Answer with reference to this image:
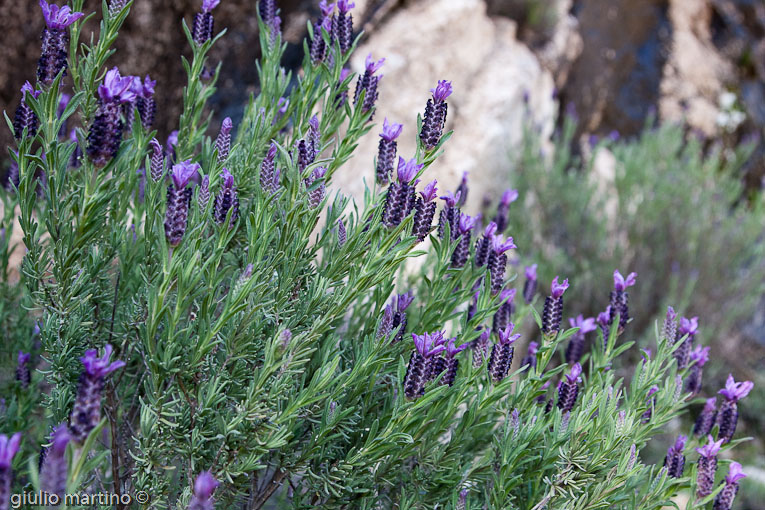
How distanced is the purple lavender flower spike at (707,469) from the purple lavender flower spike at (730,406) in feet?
0.50

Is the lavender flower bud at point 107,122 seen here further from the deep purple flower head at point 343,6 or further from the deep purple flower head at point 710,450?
the deep purple flower head at point 710,450

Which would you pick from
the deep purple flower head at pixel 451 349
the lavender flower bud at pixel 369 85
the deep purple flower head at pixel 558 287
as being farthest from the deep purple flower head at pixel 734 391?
the lavender flower bud at pixel 369 85

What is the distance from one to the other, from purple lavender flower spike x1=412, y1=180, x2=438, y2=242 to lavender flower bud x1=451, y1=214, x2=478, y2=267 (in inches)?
8.2

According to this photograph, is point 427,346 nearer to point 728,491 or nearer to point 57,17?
point 728,491

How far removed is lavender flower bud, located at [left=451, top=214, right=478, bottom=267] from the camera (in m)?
1.68

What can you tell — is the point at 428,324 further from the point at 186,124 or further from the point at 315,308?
the point at 186,124

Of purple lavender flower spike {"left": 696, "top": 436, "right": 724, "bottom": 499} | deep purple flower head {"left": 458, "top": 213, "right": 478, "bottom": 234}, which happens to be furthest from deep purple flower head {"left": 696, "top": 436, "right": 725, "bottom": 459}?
deep purple flower head {"left": 458, "top": 213, "right": 478, "bottom": 234}

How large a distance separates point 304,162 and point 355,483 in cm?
73

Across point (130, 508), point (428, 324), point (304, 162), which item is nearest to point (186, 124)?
point (304, 162)

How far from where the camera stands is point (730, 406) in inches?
68.9

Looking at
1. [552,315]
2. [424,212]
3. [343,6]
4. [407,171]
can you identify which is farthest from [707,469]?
[343,6]

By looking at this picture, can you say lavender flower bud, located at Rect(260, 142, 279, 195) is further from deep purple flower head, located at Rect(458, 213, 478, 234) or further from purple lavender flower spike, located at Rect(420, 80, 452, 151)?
deep purple flower head, located at Rect(458, 213, 478, 234)

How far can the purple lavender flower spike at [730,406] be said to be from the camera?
1.72 meters

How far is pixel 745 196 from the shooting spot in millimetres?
5828
